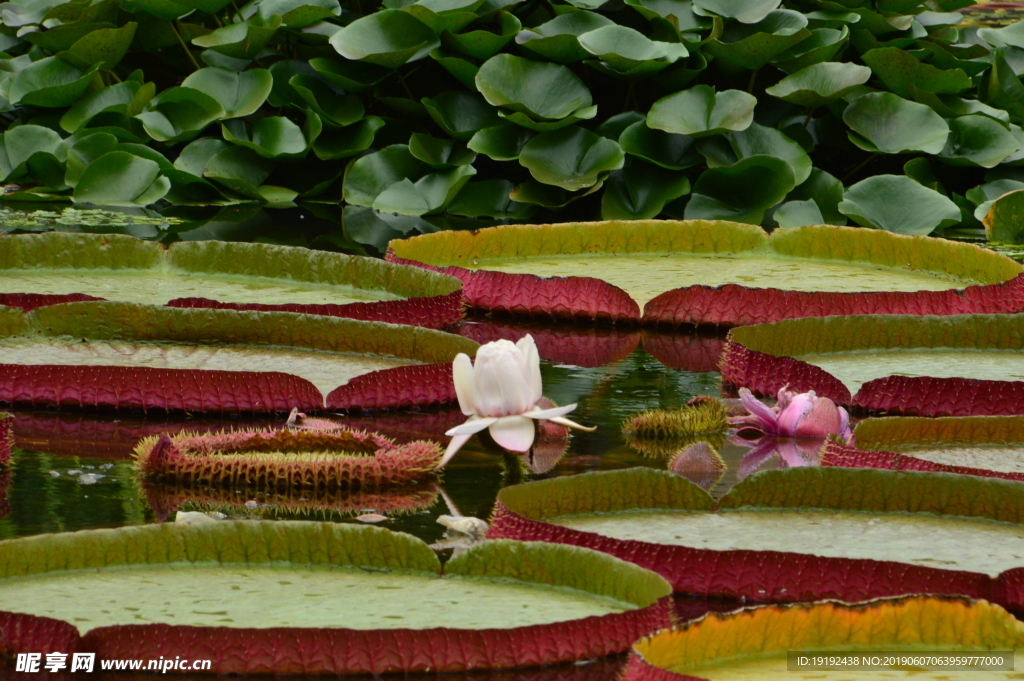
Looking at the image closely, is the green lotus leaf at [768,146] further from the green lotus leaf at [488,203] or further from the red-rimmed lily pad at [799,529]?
the red-rimmed lily pad at [799,529]

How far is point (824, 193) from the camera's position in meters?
7.42

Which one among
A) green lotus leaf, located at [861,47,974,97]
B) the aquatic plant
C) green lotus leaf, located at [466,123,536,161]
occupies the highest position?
green lotus leaf, located at [861,47,974,97]

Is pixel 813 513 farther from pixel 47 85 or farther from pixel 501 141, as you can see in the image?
pixel 47 85

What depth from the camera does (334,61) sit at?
819 cm

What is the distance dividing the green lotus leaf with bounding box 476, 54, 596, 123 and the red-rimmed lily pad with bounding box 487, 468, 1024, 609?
506 cm

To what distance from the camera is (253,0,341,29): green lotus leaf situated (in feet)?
26.6

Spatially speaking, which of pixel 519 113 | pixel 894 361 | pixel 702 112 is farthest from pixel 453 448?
pixel 702 112

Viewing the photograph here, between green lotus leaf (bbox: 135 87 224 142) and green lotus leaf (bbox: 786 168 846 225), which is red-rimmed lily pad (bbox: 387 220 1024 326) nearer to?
green lotus leaf (bbox: 786 168 846 225)

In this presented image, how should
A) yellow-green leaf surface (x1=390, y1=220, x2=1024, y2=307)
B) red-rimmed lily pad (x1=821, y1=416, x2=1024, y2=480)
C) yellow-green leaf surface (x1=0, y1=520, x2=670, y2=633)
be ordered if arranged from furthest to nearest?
yellow-green leaf surface (x1=390, y1=220, x2=1024, y2=307) < red-rimmed lily pad (x1=821, y1=416, x2=1024, y2=480) < yellow-green leaf surface (x1=0, y1=520, x2=670, y2=633)

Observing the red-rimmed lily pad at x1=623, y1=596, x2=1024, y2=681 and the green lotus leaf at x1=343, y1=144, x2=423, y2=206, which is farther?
the green lotus leaf at x1=343, y1=144, x2=423, y2=206

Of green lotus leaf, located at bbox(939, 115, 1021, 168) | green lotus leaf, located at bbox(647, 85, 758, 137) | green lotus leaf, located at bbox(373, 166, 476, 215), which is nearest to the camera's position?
green lotus leaf, located at bbox(647, 85, 758, 137)

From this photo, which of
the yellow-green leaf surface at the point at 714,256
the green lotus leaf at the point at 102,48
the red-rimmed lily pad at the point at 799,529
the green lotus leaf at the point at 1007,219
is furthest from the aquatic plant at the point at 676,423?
the green lotus leaf at the point at 102,48

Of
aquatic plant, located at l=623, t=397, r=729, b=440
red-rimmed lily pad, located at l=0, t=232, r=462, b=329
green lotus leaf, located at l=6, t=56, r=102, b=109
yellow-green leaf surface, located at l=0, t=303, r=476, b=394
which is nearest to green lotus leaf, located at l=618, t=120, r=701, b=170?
red-rimmed lily pad, located at l=0, t=232, r=462, b=329

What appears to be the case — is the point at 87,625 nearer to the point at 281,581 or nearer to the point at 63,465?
the point at 281,581
